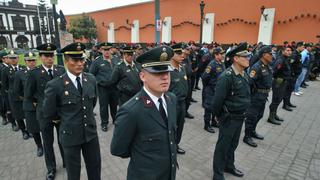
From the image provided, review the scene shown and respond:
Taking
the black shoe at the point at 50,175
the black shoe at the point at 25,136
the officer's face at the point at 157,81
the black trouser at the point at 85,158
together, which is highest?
the officer's face at the point at 157,81

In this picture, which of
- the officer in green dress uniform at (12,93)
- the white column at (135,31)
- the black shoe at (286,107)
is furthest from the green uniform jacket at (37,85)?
the white column at (135,31)

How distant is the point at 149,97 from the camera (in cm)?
225

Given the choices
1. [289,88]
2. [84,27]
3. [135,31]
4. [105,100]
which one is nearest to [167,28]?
[135,31]

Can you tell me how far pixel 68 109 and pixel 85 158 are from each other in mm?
861

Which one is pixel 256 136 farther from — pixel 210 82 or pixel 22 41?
pixel 22 41

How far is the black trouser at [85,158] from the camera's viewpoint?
334cm

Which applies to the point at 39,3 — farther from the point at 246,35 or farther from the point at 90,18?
the point at 246,35

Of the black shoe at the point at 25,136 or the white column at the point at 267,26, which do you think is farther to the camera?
the white column at the point at 267,26

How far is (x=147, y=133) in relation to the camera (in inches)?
87.2

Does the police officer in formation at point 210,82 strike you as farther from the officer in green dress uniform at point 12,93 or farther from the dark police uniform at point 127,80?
the officer in green dress uniform at point 12,93

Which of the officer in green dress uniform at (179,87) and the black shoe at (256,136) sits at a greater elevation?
the officer in green dress uniform at (179,87)

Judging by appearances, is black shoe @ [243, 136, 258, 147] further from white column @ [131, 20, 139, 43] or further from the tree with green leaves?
the tree with green leaves

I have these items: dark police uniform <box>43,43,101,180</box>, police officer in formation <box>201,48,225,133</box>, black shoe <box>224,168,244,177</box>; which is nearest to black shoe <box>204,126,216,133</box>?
police officer in formation <box>201,48,225,133</box>

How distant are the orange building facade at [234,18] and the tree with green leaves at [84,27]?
28.5 ft
